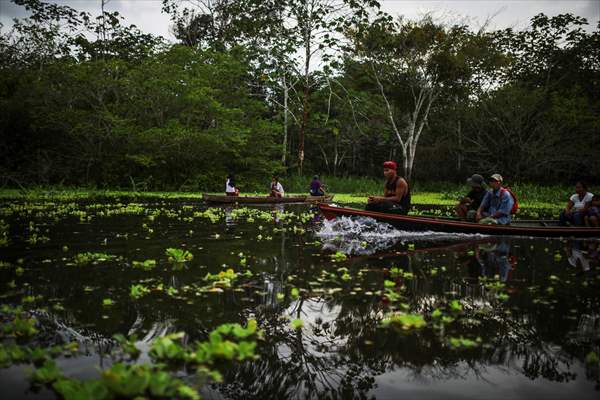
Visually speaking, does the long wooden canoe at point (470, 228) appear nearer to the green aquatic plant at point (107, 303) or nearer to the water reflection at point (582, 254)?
the water reflection at point (582, 254)

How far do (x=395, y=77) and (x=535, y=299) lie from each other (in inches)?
1032

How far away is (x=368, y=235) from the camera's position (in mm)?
11195

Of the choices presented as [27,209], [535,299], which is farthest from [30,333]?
[27,209]

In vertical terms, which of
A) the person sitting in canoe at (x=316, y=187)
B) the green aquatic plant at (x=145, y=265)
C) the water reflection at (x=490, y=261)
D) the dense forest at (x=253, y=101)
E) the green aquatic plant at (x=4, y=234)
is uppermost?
the dense forest at (x=253, y=101)

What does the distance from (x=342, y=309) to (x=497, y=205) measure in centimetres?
747

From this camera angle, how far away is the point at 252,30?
2962cm

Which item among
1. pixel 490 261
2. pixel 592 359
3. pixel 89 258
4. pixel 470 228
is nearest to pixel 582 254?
pixel 470 228

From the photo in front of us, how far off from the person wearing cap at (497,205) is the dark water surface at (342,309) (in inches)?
38.7

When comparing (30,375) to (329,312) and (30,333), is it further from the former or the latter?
(329,312)

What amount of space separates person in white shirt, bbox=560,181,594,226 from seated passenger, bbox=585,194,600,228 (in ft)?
0.33

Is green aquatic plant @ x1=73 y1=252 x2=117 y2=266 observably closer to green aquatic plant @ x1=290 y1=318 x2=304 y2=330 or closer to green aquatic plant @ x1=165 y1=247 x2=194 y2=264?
green aquatic plant @ x1=165 y1=247 x2=194 y2=264

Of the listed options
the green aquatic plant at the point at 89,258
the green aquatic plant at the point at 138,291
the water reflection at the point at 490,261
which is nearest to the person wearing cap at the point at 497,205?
the water reflection at the point at 490,261

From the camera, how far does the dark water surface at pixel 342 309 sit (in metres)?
3.34

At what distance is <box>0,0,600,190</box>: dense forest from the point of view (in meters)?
26.6
